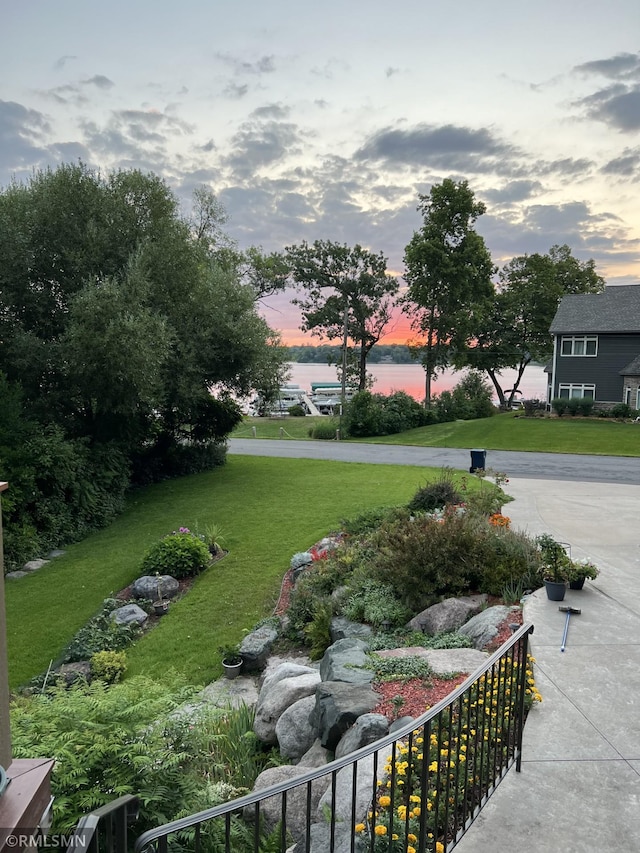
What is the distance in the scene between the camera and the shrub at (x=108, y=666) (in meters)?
7.19

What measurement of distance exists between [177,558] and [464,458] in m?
14.4

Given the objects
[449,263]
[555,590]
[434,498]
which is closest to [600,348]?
[449,263]

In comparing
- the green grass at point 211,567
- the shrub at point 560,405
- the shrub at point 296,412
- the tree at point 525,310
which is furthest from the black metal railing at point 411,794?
the tree at point 525,310

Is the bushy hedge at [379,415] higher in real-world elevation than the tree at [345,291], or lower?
lower

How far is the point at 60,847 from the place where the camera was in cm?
263

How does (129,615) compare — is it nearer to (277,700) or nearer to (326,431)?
(277,700)

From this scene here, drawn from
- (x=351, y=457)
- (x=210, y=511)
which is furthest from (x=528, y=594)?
(x=351, y=457)

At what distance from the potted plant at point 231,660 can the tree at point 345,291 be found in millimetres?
37395

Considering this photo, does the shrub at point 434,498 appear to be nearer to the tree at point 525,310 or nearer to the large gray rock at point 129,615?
the large gray rock at point 129,615

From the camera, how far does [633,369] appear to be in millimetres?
Result: 32688

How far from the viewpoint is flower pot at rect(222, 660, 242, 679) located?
23.2 ft

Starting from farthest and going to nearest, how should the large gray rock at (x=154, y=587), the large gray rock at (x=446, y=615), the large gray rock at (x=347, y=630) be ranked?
the large gray rock at (x=154, y=587), the large gray rock at (x=347, y=630), the large gray rock at (x=446, y=615)

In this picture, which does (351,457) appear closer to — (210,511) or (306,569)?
(210,511)

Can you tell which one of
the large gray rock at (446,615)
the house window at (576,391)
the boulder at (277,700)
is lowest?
the boulder at (277,700)
